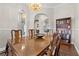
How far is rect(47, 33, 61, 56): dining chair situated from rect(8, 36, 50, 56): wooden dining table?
4cm

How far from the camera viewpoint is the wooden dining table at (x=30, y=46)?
39.9 inches

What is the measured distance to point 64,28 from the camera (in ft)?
3.44

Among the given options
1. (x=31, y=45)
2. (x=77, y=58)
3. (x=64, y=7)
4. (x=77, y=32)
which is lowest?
(x=77, y=58)

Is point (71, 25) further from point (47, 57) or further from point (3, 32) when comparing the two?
point (3, 32)

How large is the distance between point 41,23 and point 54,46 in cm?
25

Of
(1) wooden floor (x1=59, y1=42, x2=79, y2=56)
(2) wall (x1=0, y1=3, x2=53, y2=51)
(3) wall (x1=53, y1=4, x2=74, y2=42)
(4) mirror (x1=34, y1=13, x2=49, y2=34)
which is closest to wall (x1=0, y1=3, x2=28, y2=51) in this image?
(2) wall (x1=0, y1=3, x2=53, y2=51)

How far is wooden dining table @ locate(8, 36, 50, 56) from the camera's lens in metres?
1.01

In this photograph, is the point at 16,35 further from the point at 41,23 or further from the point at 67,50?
the point at 67,50

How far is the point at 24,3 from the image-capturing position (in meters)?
1.04

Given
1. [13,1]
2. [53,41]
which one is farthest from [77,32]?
[13,1]

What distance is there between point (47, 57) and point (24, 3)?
1.79 ft

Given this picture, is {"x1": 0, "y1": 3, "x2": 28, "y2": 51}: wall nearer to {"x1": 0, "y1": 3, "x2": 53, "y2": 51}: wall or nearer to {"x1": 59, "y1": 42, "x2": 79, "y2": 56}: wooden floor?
{"x1": 0, "y1": 3, "x2": 53, "y2": 51}: wall

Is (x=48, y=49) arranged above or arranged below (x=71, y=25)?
below

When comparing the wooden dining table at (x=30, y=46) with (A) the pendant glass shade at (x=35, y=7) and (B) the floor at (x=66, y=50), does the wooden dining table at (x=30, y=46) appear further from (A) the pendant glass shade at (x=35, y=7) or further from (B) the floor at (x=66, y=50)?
(A) the pendant glass shade at (x=35, y=7)
